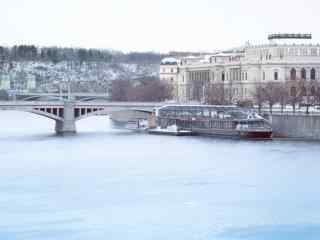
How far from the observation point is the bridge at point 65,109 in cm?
4434

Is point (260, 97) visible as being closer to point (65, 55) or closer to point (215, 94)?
point (215, 94)

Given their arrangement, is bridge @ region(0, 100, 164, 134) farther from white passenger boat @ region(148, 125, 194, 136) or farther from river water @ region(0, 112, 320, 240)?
river water @ region(0, 112, 320, 240)

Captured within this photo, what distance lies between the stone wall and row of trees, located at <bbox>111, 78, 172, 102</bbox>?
21.6 metres

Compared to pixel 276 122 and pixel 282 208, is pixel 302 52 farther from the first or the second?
pixel 282 208

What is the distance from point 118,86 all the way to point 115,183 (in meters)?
46.7

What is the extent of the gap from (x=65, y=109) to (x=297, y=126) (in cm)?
1005

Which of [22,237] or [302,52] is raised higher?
[302,52]

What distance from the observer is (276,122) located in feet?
136

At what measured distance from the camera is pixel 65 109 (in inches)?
1789

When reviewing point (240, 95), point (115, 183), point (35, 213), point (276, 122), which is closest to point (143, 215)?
point (35, 213)

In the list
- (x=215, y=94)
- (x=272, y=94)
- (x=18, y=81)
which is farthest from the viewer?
(x=18, y=81)

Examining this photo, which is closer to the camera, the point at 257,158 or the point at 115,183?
the point at 115,183

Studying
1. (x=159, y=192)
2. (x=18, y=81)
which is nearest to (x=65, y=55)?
(x=18, y=81)

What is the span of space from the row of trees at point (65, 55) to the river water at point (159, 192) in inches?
2403
